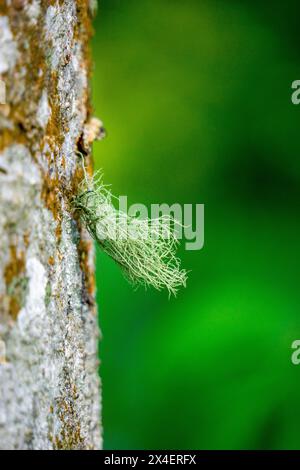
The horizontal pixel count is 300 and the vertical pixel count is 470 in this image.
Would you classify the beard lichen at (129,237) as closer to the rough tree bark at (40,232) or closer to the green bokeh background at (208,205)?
the rough tree bark at (40,232)

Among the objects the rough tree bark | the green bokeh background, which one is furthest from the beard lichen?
the green bokeh background

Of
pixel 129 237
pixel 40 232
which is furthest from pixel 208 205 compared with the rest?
pixel 40 232

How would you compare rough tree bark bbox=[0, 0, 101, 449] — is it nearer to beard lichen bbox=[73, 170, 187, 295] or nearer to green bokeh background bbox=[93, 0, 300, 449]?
beard lichen bbox=[73, 170, 187, 295]

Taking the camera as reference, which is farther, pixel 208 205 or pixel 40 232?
pixel 208 205

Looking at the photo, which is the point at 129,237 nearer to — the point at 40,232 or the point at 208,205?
the point at 40,232

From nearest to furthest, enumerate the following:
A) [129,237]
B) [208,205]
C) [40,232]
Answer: [40,232] → [129,237] → [208,205]
